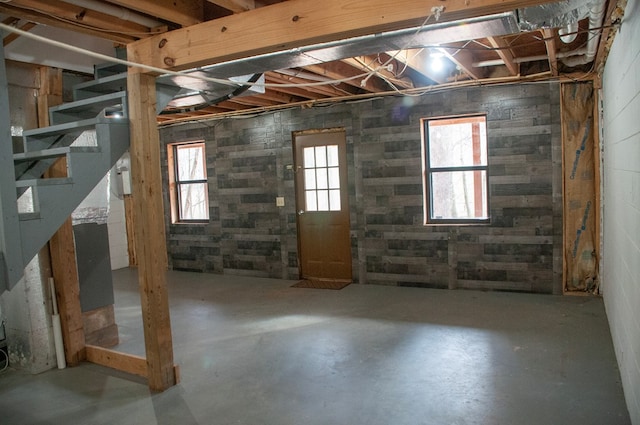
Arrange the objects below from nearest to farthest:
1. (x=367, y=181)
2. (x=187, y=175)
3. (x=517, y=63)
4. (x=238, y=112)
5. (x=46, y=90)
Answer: (x=46, y=90) → (x=517, y=63) → (x=367, y=181) → (x=238, y=112) → (x=187, y=175)

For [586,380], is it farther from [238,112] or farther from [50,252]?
[238,112]

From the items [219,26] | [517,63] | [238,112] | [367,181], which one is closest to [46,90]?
[219,26]

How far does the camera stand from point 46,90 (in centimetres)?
371

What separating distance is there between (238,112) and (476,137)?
319cm

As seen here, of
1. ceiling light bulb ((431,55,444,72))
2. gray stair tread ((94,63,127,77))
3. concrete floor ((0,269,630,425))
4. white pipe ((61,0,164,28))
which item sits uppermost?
ceiling light bulb ((431,55,444,72))

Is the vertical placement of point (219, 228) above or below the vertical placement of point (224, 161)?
below

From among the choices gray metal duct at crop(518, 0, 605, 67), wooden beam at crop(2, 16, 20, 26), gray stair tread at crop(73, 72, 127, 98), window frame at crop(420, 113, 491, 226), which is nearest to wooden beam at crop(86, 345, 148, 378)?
gray stair tread at crop(73, 72, 127, 98)

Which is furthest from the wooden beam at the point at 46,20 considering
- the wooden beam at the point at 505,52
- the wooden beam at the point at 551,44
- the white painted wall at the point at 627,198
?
the white painted wall at the point at 627,198

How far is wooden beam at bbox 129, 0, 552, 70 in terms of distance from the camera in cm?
222

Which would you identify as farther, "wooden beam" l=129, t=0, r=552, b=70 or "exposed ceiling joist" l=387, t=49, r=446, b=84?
"exposed ceiling joist" l=387, t=49, r=446, b=84

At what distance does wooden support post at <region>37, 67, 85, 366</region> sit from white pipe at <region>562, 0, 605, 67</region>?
3726mm

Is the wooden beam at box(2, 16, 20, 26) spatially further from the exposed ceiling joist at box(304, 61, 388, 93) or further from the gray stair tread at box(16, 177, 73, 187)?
the exposed ceiling joist at box(304, 61, 388, 93)

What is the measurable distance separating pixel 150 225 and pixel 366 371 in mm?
1798

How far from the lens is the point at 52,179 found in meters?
2.71
